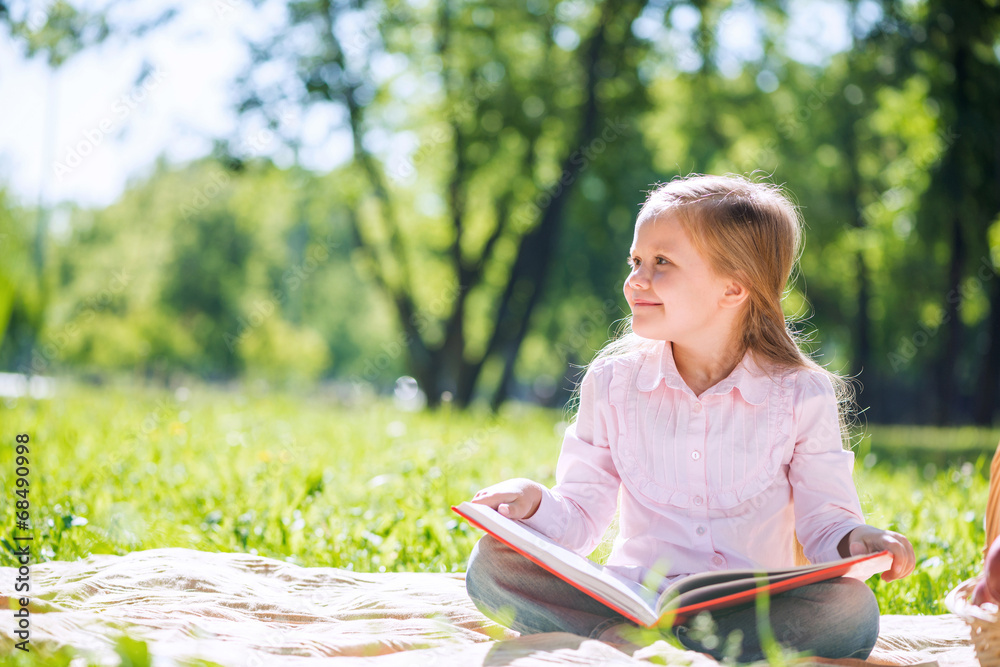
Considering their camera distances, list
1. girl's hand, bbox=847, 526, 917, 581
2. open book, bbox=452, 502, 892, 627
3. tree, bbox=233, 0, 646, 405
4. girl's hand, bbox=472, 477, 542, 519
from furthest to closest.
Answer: tree, bbox=233, 0, 646, 405
girl's hand, bbox=472, 477, 542, 519
girl's hand, bbox=847, 526, 917, 581
open book, bbox=452, 502, 892, 627

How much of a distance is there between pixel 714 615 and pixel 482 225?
16.9 m

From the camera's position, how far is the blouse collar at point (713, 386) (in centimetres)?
224

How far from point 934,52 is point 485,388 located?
28.0m

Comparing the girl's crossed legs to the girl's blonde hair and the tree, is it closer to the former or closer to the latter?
the girl's blonde hair

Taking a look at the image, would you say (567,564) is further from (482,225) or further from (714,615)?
(482,225)

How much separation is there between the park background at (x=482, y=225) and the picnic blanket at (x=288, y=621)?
1.54 feet

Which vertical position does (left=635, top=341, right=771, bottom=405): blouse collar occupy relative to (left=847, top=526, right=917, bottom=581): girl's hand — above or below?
above

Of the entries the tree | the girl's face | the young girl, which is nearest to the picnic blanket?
the young girl

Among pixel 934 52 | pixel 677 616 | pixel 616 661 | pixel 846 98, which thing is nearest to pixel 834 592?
pixel 677 616

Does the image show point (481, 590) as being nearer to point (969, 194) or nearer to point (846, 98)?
point (969, 194)

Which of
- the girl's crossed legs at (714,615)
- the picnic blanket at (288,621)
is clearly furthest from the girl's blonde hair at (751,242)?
the picnic blanket at (288,621)

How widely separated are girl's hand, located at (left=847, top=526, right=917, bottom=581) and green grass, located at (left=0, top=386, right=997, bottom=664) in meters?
0.97

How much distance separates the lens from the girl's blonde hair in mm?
2244

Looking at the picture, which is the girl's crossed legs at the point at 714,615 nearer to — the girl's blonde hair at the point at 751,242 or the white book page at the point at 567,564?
the white book page at the point at 567,564
